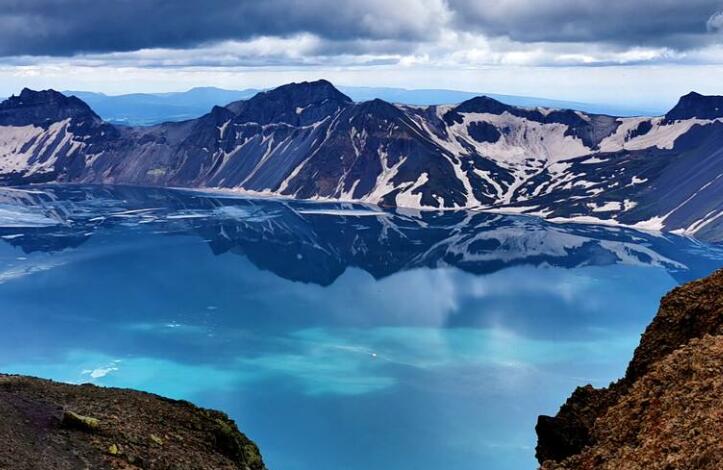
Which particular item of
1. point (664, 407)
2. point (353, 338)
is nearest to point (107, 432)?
point (664, 407)

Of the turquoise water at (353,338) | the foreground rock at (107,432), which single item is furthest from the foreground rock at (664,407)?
the turquoise water at (353,338)

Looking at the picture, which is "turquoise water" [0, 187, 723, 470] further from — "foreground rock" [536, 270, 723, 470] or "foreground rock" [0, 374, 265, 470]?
"foreground rock" [536, 270, 723, 470]

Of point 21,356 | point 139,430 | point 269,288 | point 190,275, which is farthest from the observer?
point 190,275

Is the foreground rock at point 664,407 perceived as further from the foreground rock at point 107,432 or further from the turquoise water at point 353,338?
the turquoise water at point 353,338

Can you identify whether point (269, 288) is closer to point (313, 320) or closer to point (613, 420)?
point (313, 320)

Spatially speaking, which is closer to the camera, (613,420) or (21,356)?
(613,420)

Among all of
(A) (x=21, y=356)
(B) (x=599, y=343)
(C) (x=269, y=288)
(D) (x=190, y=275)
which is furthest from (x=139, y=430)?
(D) (x=190, y=275)
